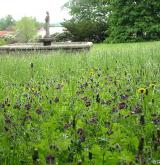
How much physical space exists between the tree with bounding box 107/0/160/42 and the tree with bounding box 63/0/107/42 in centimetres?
254

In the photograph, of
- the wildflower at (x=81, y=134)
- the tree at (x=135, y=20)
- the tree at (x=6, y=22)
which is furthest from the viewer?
the tree at (x=6, y=22)

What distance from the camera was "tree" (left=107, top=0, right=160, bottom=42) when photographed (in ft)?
81.7

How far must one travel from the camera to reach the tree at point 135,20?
24906 mm

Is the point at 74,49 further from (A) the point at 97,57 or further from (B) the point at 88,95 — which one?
(B) the point at 88,95

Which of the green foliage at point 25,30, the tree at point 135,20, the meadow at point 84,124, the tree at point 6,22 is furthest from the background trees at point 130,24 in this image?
the tree at point 6,22

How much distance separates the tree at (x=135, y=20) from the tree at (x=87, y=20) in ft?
8.35

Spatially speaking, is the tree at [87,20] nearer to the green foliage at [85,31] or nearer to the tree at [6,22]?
the green foliage at [85,31]

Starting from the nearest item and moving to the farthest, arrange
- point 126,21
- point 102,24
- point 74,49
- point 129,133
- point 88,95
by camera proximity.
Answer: point 129,133
point 88,95
point 74,49
point 126,21
point 102,24

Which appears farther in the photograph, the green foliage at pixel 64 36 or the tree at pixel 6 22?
the tree at pixel 6 22

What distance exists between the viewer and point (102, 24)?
30.1m

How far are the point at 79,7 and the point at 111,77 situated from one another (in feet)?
103

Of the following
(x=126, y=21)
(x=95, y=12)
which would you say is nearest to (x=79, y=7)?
(x=95, y=12)

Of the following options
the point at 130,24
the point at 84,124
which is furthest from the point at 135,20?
the point at 84,124

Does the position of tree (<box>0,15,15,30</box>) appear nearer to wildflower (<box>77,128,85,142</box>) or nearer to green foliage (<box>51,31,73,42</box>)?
green foliage (<box>51,31,73,42</box>)
